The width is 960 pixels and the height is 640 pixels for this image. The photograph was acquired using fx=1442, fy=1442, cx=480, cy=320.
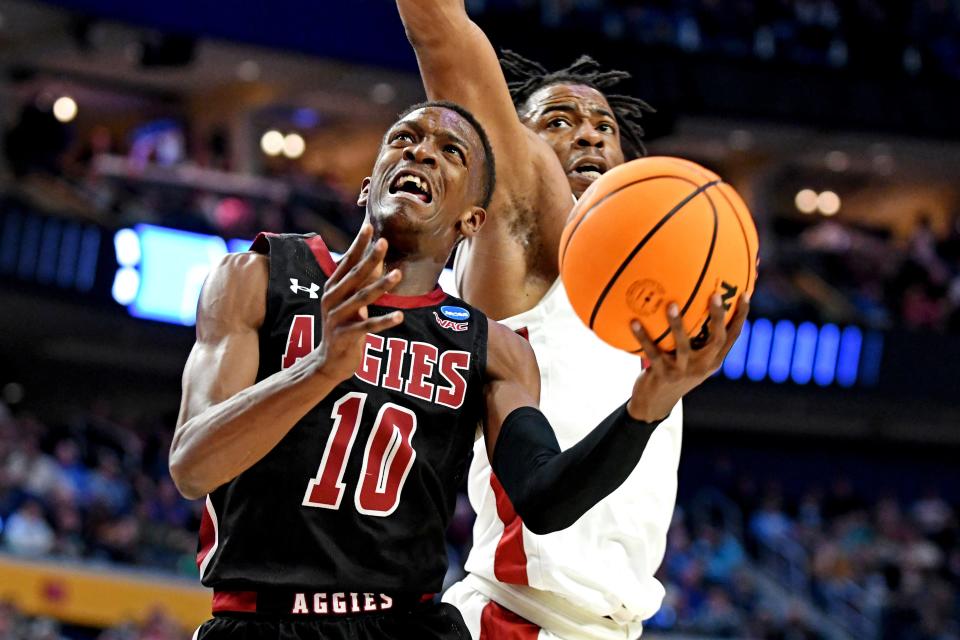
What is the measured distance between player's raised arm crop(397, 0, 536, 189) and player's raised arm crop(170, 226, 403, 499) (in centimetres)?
92


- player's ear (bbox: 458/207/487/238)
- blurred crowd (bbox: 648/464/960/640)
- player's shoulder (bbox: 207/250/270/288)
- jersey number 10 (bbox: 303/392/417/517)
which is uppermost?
player's ear (bbox: 458/207/487/238)

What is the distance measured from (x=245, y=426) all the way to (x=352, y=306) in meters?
0.39

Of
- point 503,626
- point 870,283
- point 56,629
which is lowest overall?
point 56,629

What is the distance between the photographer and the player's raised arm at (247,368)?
9.39ft

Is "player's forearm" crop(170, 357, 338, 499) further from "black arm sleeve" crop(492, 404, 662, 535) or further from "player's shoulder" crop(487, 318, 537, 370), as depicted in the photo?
"player's shoulder" crop(487, 318, 537, 370)

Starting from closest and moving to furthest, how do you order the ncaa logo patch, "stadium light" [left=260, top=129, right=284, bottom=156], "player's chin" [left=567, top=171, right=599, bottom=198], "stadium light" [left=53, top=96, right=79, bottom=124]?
1. the ncaa logo patch
2. "player's chin" [left=567, top=171, right=599, bottom=198]
3. "stadium light" [left=53, top=96, right=79, bottom=124]
4. "stadium light" [left=260, top=129, right=284, bottom=156]

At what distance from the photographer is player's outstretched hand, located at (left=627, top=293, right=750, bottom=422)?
2832mm

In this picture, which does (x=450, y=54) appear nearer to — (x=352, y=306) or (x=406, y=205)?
(x=406, y=205)

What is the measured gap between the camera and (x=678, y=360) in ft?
9.34

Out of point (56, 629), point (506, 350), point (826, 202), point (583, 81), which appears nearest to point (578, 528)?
point (506, 350)

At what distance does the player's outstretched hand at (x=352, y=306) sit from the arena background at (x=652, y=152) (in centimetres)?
905

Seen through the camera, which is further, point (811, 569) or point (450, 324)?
point (811, 569)

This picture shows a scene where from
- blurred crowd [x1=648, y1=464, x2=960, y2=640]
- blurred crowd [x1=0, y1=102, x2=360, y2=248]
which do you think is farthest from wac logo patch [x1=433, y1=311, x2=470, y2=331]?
blurred crowd [x1=0, y1=102, x2=360, y2=248]

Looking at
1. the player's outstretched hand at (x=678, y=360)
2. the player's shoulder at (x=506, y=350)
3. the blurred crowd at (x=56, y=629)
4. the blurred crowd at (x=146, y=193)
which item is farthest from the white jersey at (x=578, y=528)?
the blurred crowd at (x=146, y=193)
